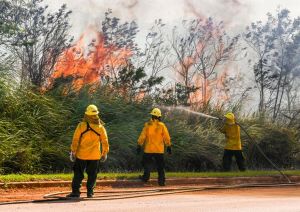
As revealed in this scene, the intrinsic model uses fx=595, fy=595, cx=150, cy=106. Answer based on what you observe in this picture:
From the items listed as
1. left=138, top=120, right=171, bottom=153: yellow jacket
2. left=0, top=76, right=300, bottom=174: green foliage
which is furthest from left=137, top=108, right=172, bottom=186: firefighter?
left=0, top=76, right=300, bottom=174: green foliage

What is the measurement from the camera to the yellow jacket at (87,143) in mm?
11078

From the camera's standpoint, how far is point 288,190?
1423 centimetres

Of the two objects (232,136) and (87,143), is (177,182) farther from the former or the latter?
(87,143)

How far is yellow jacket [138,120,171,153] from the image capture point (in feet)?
48.0

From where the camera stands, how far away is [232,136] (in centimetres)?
1850

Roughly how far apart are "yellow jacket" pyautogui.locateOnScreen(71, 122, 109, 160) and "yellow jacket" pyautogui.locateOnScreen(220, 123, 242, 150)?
8.00 meters

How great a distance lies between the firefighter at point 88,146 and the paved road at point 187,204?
81 centimetres

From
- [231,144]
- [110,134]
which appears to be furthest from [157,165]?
[231,144]

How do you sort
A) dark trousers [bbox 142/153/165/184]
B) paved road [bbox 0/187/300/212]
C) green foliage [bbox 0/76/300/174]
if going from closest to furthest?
paved road [bbox 0/187/300/212], dark trousers [bbox 142/153/165/184], green foliage [bbox 0/76/300/174]

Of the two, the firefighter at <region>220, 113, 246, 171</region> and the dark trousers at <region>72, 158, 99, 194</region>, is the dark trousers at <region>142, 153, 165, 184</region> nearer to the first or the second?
the dark trousers at <region>72, 158, 99, 194</region>

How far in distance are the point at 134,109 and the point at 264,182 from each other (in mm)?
5022

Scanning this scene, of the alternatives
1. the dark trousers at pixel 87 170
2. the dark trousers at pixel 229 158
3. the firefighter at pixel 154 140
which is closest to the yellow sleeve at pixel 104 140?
the dark trousers at pixel 87 170

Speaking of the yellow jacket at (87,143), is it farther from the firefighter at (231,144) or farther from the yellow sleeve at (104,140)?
the firefighter at (231,144)

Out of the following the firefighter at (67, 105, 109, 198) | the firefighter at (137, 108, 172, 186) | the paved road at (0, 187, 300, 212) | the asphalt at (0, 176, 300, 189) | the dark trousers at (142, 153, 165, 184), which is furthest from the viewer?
the firefighter at (137, 108, 172, 186)
